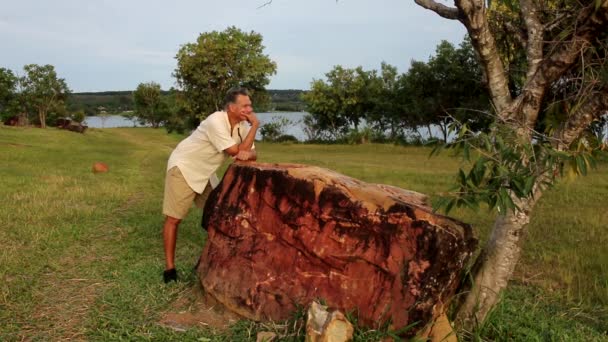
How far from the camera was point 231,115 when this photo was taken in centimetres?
605

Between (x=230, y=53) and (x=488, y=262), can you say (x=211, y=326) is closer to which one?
(x=488, y=262)

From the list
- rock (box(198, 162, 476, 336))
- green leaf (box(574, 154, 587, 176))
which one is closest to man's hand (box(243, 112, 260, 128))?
rock (box(198, 162, 476, 336))

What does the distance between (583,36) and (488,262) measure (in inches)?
84.3

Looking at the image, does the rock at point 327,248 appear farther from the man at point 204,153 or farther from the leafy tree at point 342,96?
the leafy tree at point 342,96

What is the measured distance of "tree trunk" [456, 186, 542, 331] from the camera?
194 inches

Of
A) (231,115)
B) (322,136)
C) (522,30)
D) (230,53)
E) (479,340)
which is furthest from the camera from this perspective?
(322,136)

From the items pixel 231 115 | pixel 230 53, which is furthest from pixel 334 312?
pixel 230 53

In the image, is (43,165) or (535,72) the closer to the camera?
(535,72)

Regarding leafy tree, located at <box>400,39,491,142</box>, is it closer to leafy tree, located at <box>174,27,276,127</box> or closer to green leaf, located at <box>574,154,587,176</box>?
leafy tree, located at <box>174,27,276,127</box>

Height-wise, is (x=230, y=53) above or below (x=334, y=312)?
above

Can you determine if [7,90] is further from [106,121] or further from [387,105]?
[106,121]

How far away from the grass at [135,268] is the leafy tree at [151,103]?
228 feet

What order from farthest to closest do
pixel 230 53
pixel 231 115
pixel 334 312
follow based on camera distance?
pixel 230 53 < pixel 231 115 < pixel 334 312

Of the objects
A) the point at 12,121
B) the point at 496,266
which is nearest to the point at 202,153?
the point at 496,266
